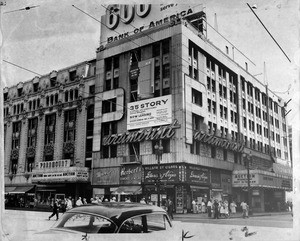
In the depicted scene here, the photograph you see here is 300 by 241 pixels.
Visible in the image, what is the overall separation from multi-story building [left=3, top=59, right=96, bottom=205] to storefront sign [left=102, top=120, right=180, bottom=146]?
128 centimetres

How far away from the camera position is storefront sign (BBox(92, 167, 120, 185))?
10539 mm

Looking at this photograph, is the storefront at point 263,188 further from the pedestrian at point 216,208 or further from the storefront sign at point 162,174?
the storefront sign at point 162,174

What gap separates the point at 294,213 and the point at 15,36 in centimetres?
780

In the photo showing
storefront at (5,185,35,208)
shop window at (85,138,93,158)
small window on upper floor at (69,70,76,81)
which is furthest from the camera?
small window on upper floor at (69,70,76,81)

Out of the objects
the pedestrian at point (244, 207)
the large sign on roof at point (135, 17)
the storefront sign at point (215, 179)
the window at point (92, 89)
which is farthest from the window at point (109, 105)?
the pedestrian at point (244, 207)

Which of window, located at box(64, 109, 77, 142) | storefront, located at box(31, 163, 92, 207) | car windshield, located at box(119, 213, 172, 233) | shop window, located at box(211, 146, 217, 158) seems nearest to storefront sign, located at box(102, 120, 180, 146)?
shop window, located at box(211, 146, 217, 158)

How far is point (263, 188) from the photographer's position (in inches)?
325

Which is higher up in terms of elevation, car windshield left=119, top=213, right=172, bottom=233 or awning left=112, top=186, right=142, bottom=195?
awning left=112, top=186, right=142, bottom=195

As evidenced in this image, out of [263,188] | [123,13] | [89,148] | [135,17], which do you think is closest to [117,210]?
[263,188]

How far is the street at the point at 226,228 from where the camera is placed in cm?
681

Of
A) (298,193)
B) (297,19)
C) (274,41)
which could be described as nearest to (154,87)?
(274,41)

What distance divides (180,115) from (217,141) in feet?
4.09

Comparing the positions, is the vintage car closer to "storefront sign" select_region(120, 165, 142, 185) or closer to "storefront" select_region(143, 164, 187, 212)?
"storefront" select_region(143, 164, 187, 212)

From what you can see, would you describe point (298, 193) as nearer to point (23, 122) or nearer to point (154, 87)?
point (154, 87)
